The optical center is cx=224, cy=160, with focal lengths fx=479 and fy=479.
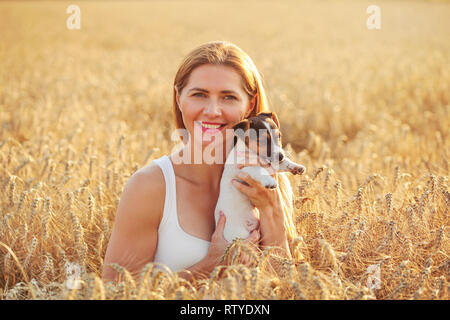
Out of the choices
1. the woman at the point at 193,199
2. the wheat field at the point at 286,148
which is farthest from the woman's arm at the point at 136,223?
the wheat field at the point at 286,148

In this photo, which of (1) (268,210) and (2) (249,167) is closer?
(2) (249,167)

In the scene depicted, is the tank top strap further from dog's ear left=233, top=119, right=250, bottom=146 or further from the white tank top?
dog's ear left=233, top=119, right=250, bottom=146

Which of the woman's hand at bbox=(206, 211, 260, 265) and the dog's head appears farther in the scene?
the woman's hand at bbox=(206, 211, 260, 265)

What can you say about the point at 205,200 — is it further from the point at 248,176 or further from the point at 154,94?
the point at 154,94

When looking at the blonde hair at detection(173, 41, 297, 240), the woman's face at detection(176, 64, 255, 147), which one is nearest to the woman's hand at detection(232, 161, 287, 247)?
the blonde hair at detection(173, 41, 297, 240)

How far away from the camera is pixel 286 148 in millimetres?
4738

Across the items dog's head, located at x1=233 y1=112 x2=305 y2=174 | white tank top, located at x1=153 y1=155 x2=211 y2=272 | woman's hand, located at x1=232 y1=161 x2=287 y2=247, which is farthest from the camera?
white tank top, located at x1=153 y1=155 x2=211 y2=272

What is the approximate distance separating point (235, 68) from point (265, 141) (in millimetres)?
561

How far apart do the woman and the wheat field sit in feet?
0.67

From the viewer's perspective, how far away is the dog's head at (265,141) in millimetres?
2434

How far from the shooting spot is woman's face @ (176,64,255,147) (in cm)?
269

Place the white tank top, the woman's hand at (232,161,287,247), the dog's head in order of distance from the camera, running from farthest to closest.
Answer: the white tank top
the woman's hand at (232,161,287,247)
the dog's head

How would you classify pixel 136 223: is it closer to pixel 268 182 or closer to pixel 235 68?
pixel 268 182

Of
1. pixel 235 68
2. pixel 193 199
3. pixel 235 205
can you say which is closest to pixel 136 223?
pixel 193 199
